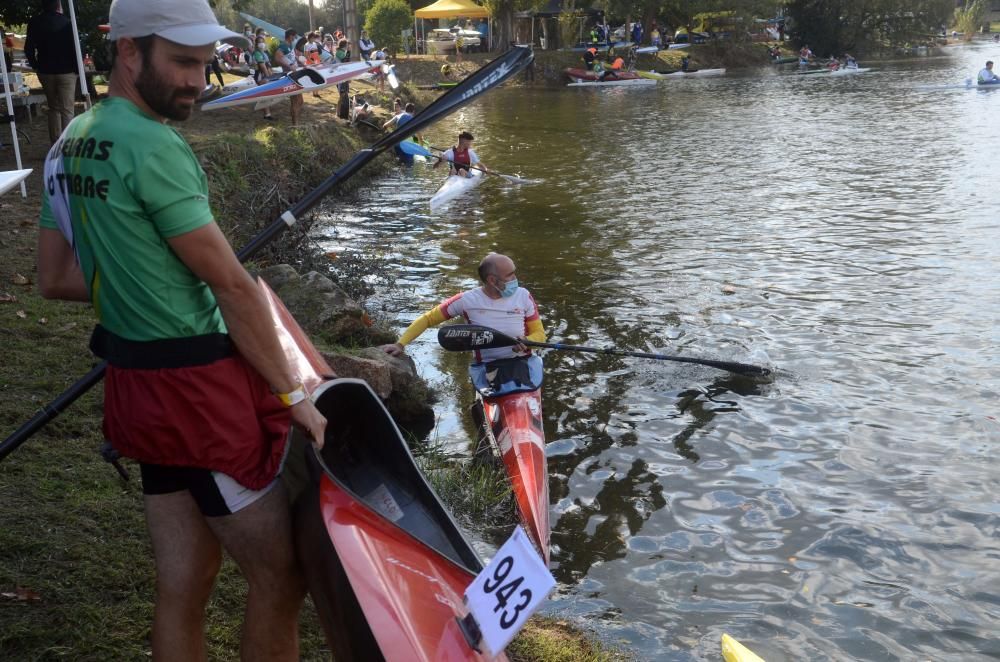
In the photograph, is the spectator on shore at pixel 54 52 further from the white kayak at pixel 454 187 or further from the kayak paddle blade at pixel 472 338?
the kayak paddle blade at pixel 472 338

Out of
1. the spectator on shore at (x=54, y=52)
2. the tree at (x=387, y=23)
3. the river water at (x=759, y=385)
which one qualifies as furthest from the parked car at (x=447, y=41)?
the spectator on shore at (x=54, y=52)

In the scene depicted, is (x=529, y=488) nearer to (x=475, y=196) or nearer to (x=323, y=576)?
(x=323, y=576)

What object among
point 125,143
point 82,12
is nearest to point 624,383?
point 125,143

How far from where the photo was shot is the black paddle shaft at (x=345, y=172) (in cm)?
332

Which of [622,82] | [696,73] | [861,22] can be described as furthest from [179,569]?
[861,22]

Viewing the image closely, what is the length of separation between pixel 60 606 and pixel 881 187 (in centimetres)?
1612

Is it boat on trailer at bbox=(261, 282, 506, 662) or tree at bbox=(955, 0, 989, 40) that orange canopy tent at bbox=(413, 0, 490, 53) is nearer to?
tree at bbox=(955, 0, 989, 40)

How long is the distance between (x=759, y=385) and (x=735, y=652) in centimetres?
405

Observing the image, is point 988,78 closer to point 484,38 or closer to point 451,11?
point 451,11

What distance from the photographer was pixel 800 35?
58.0 m

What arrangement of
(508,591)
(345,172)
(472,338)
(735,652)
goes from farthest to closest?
(472,338)
(735,652)
(345,172)
(508,591)

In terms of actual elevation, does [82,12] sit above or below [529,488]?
above

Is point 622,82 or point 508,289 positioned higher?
point 508,289

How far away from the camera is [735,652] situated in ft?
14.5
